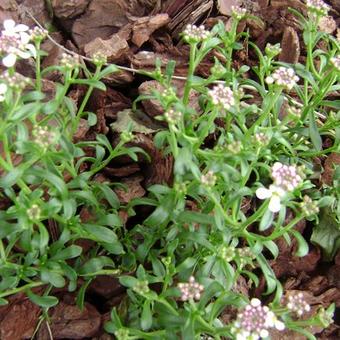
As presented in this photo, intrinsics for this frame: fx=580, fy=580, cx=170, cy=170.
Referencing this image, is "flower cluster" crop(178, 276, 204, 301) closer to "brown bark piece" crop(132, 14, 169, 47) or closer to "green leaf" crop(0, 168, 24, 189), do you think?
"green leaf" crop(0, 168, 24, 189)

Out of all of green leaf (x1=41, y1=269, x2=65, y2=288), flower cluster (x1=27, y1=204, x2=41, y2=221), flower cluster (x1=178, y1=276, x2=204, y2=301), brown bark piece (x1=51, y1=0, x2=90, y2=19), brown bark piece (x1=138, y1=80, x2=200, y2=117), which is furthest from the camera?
brown bark piece (x1=51, y1=0, x2=90, y2=19)

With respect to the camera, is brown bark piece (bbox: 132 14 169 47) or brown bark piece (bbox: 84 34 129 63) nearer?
brown bark piece (bbox: 84 34 129 63)

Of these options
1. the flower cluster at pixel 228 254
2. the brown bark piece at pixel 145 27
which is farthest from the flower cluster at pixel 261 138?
the brown bark piece at pixel 145 27

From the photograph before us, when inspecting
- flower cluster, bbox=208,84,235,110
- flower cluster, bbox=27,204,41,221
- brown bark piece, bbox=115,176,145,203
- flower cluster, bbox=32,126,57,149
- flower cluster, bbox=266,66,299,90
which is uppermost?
flower cluster, bbox=266,66,299,90

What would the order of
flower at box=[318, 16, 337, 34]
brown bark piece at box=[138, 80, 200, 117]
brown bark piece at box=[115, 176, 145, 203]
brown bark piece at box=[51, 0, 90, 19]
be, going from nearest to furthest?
brown bark piece at box=[115, 176, 145, 203] → brown bark piece at box=[138, 80, 200, 117] → brown bark piece at box=[51, 0, 90, 19] → flower at box=[318, 16, 337, 34]

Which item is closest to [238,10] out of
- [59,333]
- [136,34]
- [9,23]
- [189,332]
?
[136,34]

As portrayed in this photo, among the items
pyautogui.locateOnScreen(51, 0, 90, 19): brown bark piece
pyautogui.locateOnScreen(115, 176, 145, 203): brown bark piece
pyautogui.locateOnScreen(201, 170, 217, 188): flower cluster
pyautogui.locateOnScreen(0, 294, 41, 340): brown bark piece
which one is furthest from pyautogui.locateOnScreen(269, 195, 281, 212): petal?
pyautogui.locateOnScreen(51, 0, 90, 19): brown bark piece

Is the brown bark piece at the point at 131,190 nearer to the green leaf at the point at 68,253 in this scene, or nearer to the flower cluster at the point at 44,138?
the green leaf at the point at 68,253
